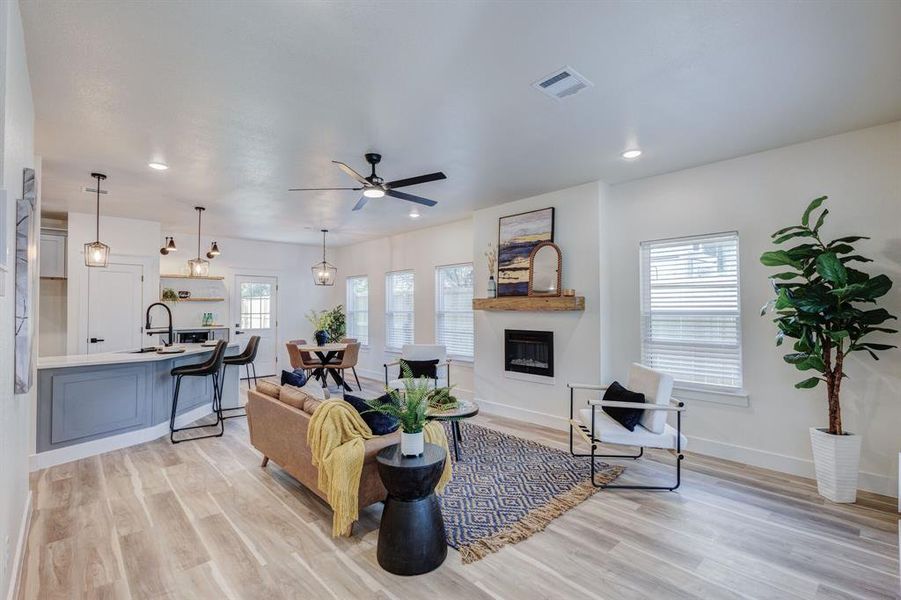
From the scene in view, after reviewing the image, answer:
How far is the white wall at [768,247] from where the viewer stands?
320 centimetres

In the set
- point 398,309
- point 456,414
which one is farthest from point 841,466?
point 398,309

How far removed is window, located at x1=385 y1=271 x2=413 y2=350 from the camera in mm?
7624

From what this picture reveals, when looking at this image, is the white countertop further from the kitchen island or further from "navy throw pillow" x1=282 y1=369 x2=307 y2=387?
"navy throw pillow" x1=282 y1=369 x2=307 y2=387

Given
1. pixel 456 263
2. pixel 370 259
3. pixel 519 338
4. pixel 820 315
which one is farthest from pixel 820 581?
pixel 370 259

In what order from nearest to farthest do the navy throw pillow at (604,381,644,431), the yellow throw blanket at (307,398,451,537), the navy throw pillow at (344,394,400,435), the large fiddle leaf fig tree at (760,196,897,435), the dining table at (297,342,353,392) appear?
1. the yellow throw blanket at (307,398,451,537)
2. the navy throw pillow at (344,394,400,435)
3. the large fiddle leaf fig tree at (760,196,897,435)
4. the navy throw pillow at (604,381,644,431)
5. the dining table at (297,342,353,392)

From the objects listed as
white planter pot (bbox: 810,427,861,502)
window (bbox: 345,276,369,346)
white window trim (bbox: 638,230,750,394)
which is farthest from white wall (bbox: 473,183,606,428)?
window (bbox: 345,276,369,346)

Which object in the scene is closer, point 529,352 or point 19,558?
point 19,558

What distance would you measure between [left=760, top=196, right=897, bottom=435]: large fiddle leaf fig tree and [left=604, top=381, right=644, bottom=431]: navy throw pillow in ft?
3.75

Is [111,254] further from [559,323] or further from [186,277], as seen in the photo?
[559,323]

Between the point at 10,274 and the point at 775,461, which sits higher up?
the point at 10,274

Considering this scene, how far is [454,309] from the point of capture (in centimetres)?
675

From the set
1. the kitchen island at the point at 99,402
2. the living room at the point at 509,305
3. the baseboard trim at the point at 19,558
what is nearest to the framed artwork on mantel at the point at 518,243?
the living room at the point at 509,305

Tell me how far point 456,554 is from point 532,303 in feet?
10.2

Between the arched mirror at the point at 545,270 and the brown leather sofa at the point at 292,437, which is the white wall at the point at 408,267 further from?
the brown leather sofa at the point at 292,437
